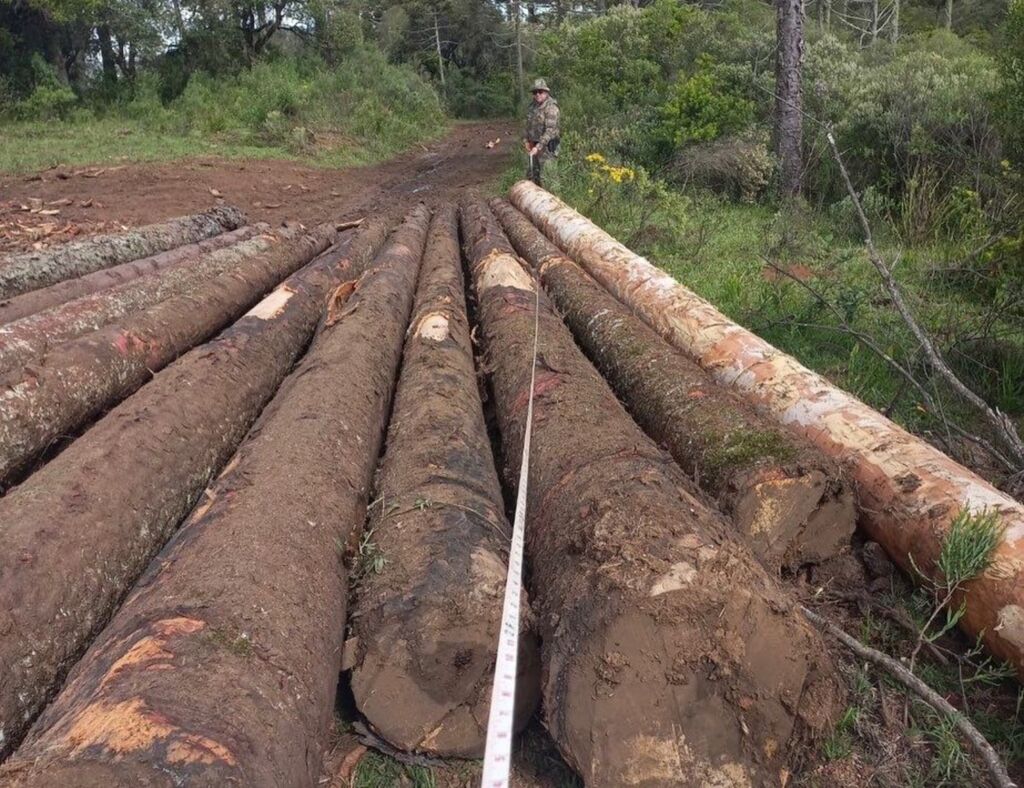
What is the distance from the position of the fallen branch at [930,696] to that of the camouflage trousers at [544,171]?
1010 centimetres

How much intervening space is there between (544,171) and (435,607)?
10955 mm

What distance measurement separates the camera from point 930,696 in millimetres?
2477

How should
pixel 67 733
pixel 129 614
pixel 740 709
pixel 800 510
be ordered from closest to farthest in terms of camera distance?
pixel 67 733
pixel 740 709
pixel 129 614
pixel 800 510

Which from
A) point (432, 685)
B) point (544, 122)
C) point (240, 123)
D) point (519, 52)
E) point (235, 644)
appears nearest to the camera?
point (235, 644)

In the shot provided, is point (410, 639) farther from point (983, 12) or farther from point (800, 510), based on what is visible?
point (983, 12)

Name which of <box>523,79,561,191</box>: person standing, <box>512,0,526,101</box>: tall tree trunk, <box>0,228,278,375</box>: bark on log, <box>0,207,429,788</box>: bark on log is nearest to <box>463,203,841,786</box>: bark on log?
<box>0,207,429,788</box>: bark on log

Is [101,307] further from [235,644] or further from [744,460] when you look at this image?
[744,460]

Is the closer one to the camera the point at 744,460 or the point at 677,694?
the point at 677,694

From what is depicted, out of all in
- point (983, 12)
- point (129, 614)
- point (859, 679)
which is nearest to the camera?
point (129, 614)

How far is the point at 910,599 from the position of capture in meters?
3.10

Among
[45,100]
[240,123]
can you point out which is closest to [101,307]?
[240,123]

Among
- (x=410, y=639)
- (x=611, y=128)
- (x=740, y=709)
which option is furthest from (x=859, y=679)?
(x=611, y=128)

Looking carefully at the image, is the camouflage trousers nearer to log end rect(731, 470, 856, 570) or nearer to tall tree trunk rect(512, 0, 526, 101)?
log end rect(731, 470, 856, 570)

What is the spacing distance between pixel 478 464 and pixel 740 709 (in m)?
1.51
